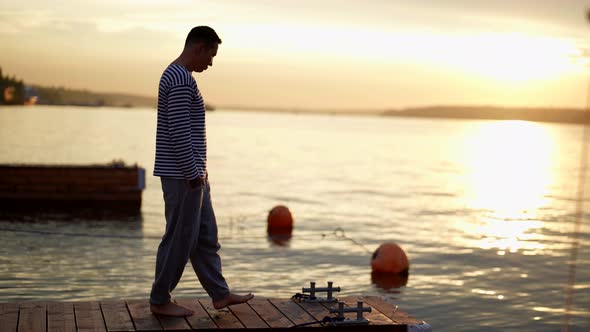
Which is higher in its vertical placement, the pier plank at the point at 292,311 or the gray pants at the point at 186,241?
the gray pants at the point at 186,241

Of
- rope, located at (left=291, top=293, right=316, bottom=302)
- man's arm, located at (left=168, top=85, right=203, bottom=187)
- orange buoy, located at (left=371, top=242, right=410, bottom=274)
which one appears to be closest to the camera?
man's arm, located at (left=168, top=85, right=203, bottom=187)

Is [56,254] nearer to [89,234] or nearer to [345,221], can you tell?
[89,234]

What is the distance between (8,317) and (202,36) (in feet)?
10.0

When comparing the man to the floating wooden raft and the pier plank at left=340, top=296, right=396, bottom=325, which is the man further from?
the floating wooden raft

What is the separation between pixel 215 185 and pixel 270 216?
17.5m

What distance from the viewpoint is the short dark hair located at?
7.45 meters

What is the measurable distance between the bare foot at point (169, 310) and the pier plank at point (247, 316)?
1.56 ft

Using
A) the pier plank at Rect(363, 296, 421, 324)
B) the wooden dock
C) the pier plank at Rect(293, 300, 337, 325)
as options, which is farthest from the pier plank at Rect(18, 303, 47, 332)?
the pier plank at Rect(363, 296, 421, 324)

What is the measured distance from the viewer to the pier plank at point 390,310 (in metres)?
7.89

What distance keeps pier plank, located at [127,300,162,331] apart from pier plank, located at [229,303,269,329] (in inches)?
30.1

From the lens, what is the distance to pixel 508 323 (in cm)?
1304

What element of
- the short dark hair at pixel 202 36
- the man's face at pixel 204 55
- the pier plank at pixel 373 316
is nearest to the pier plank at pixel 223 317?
the pier plank at pixel 373 316

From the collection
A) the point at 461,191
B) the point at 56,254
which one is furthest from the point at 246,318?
the point at 461,191

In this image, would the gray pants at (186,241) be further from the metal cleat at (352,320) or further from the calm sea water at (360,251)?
the calm sea water at (360,251)
